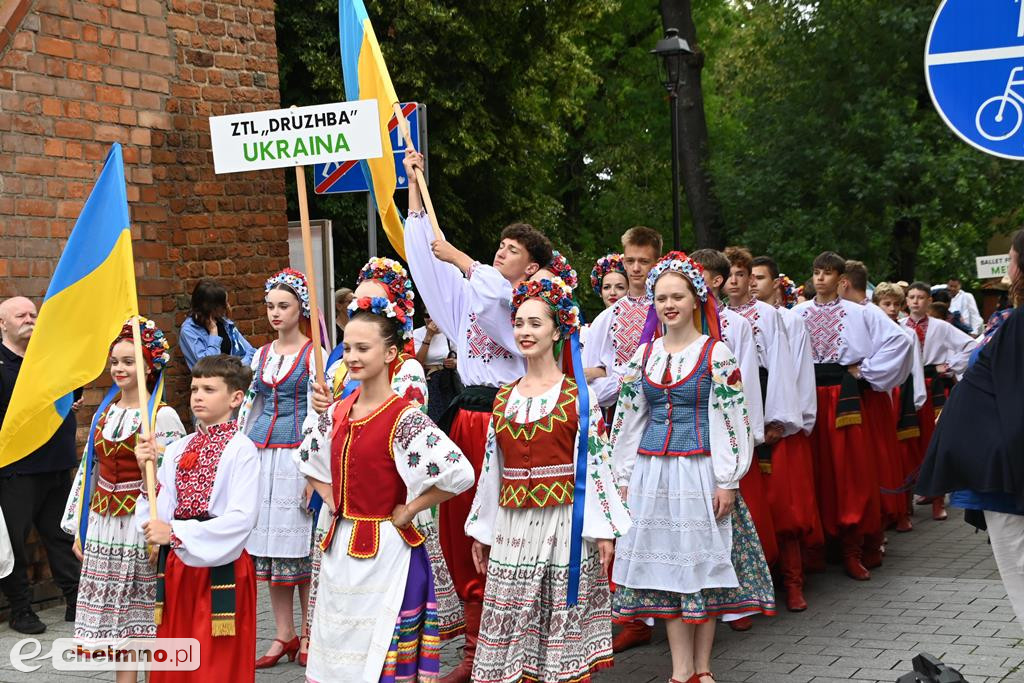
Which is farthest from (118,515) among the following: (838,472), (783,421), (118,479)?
(838,472)

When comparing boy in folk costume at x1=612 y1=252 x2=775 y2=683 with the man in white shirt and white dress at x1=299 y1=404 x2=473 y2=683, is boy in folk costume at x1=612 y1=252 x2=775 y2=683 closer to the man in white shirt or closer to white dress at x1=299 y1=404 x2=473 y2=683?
white dress at x1=299 y1=404 x2=473 y2=683

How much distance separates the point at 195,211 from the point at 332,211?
379 inches

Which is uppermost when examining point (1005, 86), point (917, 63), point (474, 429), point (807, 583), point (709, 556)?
point (917, 63)

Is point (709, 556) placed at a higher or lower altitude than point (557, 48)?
lower

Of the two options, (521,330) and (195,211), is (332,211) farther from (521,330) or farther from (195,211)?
(521,330)

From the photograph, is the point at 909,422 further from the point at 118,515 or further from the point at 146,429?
the point at 146,429

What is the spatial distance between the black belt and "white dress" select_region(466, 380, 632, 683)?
740 mm

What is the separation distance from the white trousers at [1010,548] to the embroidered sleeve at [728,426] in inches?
52.1

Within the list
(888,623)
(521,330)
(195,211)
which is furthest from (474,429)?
(195,211)

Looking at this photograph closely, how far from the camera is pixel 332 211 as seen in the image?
19719 millimetres

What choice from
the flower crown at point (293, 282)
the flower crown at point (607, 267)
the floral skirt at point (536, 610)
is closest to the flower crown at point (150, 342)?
the flower crown at point (293, 282)

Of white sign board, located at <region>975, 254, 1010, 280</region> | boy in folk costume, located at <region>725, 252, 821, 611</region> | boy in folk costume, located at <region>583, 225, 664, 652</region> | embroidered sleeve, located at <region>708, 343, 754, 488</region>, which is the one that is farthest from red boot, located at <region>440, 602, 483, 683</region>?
white sign board, located at <region>975, 254, 1010, 280</region>

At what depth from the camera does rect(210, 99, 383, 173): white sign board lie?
6.07 metres

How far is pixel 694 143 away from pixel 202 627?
55.9 feet
